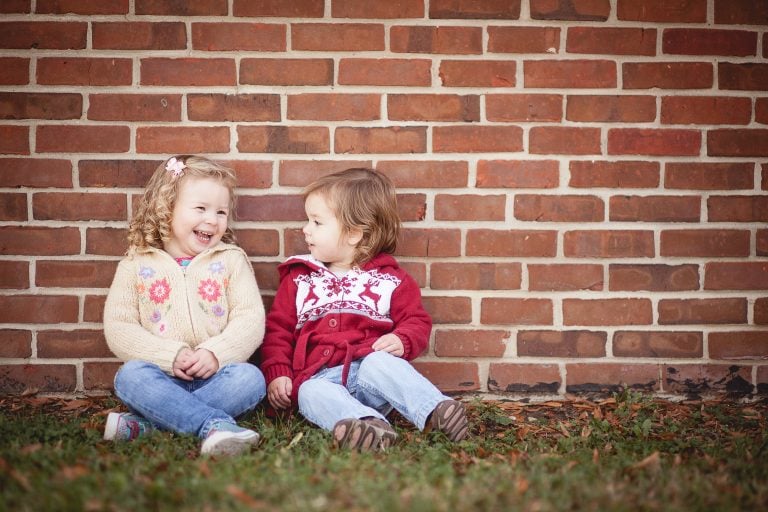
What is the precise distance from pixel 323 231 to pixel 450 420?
0.96 m

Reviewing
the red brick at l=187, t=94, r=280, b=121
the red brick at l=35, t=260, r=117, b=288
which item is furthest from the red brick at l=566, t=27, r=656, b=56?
the red brick at l=35, t=260, r=117, b=288

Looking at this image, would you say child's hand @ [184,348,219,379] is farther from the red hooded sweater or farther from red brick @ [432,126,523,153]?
red brick @ [432,126,523,153]

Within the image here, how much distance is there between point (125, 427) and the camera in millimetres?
2396

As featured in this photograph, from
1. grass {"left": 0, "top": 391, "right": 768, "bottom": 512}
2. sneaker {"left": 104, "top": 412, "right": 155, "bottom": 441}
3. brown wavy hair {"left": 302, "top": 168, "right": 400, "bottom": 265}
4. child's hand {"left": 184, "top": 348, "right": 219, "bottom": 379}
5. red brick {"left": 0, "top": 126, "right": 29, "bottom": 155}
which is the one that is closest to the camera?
grass {"left": 0, "top": 391, "right": 768, "bottom": 512}

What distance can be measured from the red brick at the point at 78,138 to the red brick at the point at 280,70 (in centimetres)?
59

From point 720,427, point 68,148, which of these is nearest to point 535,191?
point 720,427

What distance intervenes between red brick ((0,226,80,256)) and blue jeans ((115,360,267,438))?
75 centimetres

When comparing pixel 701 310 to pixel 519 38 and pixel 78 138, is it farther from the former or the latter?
pixel 78 138

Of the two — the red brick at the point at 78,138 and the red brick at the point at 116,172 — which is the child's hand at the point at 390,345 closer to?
the red brick at the point at 116,172

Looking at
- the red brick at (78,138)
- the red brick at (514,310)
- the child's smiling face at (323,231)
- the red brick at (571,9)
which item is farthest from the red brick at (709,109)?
the red brick at (78,138)

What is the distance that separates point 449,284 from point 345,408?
0.79 metres

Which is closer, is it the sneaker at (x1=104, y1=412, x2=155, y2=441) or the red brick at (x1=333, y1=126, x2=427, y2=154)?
the sneaker at (x1=104, y1=412, x2=155, y2=441)

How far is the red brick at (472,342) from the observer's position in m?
2.92

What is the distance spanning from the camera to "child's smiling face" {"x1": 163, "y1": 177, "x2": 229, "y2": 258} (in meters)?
2.69
